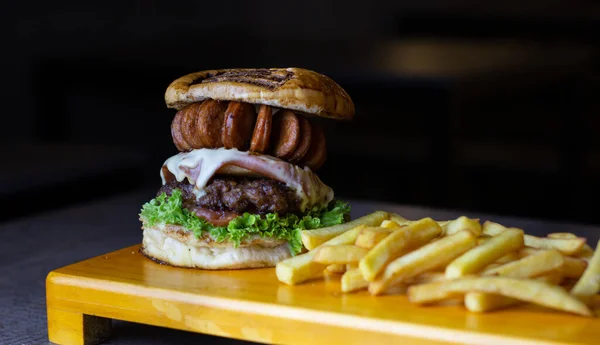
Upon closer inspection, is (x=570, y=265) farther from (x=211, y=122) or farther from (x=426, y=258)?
(x=211, y=122)

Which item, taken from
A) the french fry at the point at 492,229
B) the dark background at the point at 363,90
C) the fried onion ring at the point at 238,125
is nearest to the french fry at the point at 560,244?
the french fry at the point at 492,229

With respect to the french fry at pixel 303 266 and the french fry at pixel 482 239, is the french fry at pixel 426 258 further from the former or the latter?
the french fry at pixel 303 266

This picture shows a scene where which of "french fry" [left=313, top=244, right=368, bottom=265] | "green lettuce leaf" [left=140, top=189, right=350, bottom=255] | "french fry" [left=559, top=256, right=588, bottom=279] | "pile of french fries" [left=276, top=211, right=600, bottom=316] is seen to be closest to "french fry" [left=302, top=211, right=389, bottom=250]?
"pile of french fries" [left=276, top=211, right=600, bottom=316]

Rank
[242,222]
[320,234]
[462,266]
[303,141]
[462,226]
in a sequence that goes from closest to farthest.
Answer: [462,266] < [462,226] < [320,234] < [242,222] < [303,141]

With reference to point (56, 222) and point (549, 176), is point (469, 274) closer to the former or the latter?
point (56, 222)

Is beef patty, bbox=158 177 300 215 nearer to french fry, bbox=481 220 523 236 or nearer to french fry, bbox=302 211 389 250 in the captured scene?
french fry, bbox=302 211 389 250

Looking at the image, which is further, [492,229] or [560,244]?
[492,229]

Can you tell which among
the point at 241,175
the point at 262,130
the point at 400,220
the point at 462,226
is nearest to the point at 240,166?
the point at 241,175

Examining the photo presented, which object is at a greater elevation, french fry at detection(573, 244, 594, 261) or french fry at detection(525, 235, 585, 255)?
french fry at detection(525, 235, 585, 255)
